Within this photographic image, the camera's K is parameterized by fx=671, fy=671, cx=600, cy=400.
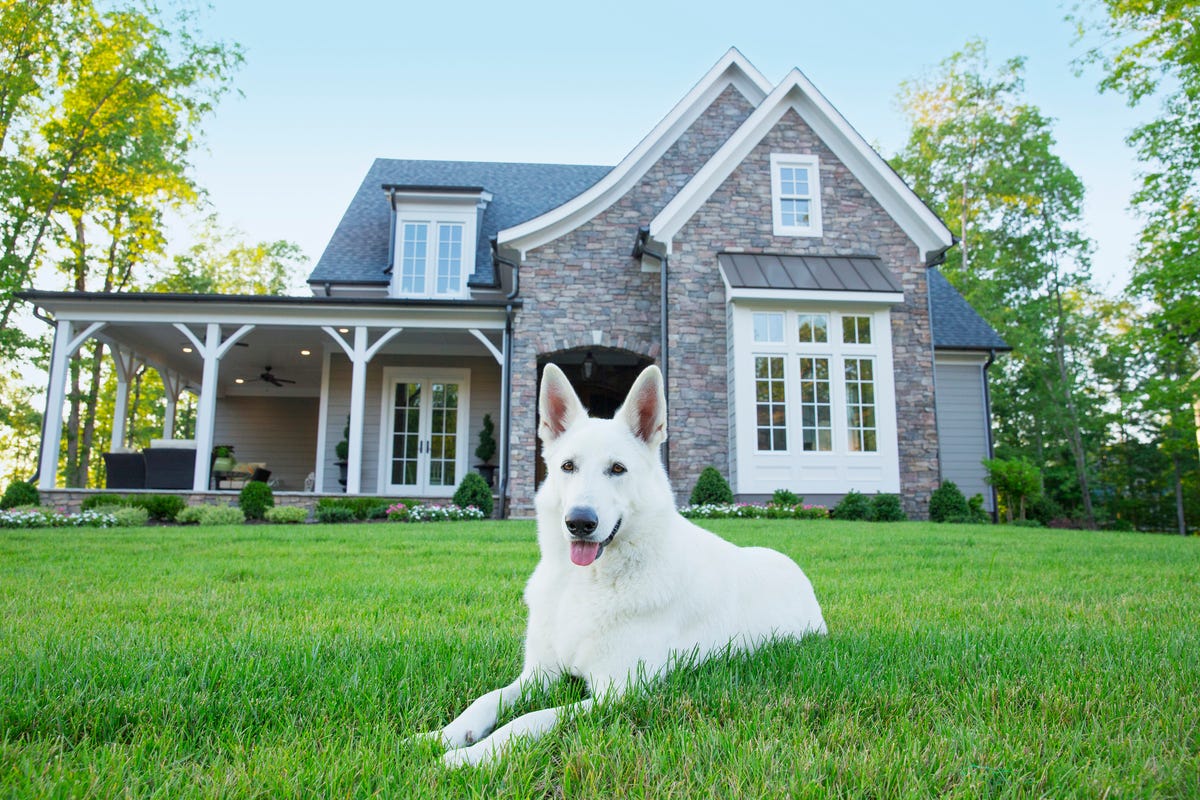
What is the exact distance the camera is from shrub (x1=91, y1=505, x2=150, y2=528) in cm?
1002

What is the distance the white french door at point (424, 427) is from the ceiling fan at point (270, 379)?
3586 mm

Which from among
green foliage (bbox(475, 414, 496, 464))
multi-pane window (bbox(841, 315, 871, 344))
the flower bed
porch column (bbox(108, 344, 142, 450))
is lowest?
the flower bed

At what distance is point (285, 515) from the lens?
10883mm

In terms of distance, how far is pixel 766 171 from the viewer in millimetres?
13039

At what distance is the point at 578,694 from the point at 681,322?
35.3 ft

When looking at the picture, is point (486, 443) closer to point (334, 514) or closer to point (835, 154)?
point (334, 514)

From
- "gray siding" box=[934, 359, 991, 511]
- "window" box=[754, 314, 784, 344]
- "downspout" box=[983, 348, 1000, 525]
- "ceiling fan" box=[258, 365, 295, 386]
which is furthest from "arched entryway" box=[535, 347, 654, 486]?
"downspout" box=[983, 348, 1000, 525]

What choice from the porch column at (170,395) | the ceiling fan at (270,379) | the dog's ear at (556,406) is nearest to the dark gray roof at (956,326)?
the dog's ear at (556,406)

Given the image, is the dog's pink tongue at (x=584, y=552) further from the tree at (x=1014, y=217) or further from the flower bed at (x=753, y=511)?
the tree at (x=1014, y=217)

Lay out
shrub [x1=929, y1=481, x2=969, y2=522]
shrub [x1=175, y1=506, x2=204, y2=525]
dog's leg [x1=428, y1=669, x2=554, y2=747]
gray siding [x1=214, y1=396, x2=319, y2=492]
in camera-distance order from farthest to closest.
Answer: gray siding [x1=214, y1=396, x2=319, y2=492] < shrub [x1=929, y1=481, x2=969, y2=522] < shrub [x1=175, y1=506, x2=204, y2=525] < dog's leg [x1=428, y1=669, x2=554, y2=747]

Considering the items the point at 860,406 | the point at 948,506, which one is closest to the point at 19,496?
the point at 860,406

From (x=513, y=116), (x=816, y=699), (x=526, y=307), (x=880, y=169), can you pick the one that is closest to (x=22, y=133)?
(x=513, y=116)

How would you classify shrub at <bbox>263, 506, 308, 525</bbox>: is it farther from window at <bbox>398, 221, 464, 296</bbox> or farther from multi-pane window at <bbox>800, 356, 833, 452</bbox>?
multi-pane window at <bbox>800, 356, 833, 452</bbox>

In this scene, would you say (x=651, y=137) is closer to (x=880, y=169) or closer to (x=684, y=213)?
(x=684, y=213)
